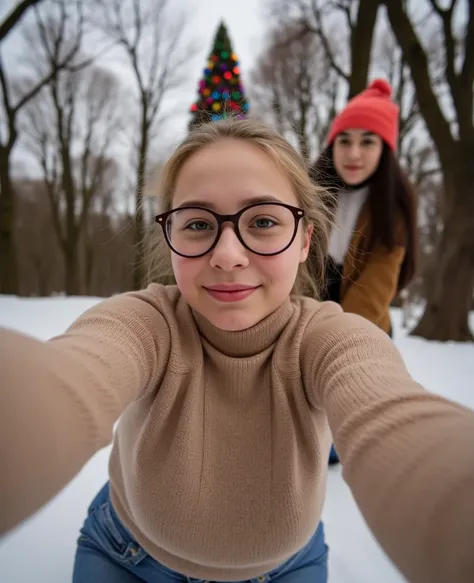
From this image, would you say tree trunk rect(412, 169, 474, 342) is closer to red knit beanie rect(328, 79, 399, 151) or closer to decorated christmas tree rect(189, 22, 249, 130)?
red knit beanie rect(328, 79, 399, 151)

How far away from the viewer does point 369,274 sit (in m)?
1.75

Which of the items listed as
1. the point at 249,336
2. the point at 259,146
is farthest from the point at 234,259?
the point at 259,146

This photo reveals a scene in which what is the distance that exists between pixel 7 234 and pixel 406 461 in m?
9.44

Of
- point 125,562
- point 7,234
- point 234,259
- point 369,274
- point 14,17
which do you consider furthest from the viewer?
point 7,234

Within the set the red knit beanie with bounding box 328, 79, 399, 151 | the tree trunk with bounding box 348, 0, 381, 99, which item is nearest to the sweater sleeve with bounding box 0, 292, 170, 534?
the red knit beanie with bounding box 328, 79, 399, 151

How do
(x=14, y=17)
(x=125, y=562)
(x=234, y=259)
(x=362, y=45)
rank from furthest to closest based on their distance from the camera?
(x=14, y=17) < (x=362, y=45) < (x=125, y=562) < (x=234, y=259)

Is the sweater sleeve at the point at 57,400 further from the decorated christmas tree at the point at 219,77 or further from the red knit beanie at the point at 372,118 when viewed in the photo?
the decorated christmas tree at the point at 219,77

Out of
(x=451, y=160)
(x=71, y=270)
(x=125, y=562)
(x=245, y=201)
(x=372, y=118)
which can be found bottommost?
(x=71, y=270)

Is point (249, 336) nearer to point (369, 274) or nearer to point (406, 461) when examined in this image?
point (406, 461)

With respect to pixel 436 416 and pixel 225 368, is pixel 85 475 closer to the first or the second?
pixel 225 368

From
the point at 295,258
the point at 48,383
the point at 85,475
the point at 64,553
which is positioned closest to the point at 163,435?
the point at 48,383

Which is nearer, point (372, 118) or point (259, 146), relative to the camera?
point (259, 146)

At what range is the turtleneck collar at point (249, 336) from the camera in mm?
812

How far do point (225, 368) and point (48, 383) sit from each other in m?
0.38
